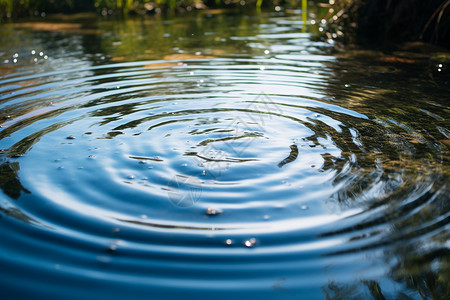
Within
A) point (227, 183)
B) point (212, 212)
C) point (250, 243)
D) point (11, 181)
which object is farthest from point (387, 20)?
point (11, 181)

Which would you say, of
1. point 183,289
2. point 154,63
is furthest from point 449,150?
point 154,63

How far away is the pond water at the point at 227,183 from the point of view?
5.77ft

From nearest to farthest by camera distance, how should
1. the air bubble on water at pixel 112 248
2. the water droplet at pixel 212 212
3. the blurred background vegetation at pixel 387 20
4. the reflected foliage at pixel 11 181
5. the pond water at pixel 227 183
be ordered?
the pond water at pixel 227 183, the air bubble on water at pixel 112 248, the water droplet at pixel 212 212, the reflected foliage at pixel 11 181, the blurred background vegetation at pixel 387 20

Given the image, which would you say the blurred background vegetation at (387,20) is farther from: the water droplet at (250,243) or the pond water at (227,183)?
the water droplet at (250,243)

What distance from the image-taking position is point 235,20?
938 centimetres

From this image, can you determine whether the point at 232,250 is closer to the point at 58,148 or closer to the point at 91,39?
the point at 58,148

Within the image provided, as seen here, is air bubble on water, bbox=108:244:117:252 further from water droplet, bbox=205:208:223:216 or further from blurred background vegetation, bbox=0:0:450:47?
blurred background vegetation, bbox=0:0:450:47

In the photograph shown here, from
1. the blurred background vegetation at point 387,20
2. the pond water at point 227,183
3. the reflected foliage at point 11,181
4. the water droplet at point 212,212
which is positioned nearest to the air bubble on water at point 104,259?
the pond water at point 227,183

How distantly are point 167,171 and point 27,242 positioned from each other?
0.86 meters

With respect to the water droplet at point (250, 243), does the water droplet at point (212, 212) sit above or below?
above

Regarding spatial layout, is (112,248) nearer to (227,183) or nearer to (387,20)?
(227,183)

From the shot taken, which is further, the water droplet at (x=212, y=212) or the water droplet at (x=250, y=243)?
the water droplet at (x=212, y=212)

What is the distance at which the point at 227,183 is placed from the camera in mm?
2441

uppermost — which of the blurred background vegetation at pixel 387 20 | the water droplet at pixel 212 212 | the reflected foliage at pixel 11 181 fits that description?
the blurred background vegetation at pixel 387 20
